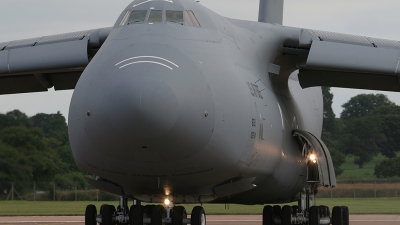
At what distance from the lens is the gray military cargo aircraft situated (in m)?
8.95

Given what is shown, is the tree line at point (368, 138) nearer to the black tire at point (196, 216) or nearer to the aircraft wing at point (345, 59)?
the aircraft wing at point (345, 59)

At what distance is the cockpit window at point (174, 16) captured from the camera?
1061 cm

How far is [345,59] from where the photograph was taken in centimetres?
1281

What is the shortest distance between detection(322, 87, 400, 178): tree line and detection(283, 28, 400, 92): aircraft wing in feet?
74.5

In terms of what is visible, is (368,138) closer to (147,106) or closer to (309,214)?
(309,214)

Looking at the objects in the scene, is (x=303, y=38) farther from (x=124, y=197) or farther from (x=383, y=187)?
(x=383, y=187)

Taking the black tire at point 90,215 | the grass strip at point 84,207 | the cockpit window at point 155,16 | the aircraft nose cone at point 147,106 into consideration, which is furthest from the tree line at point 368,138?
the aircraft nose cone at point 147,106

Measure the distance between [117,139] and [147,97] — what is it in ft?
2.21

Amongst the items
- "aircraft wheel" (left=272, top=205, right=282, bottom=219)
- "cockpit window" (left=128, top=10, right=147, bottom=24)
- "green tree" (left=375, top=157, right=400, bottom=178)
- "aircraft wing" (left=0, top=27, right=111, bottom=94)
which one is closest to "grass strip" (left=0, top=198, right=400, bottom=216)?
"green tree" (left=375, top=157, right=400, bottom=178)

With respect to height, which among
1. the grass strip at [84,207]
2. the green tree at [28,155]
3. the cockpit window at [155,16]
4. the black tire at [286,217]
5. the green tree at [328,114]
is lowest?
the black tire at [286,217]

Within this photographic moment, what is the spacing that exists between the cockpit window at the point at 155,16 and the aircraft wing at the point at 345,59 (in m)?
3.05

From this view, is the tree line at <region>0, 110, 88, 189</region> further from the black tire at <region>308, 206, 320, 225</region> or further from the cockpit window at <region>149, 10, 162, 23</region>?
the cockpit window at <region>149, 10, 162, 23</region>

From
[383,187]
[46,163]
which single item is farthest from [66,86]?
[383,187]

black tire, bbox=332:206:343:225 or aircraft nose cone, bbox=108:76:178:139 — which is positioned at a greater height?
aircraft nose cone, bbox=108:76:178:139
